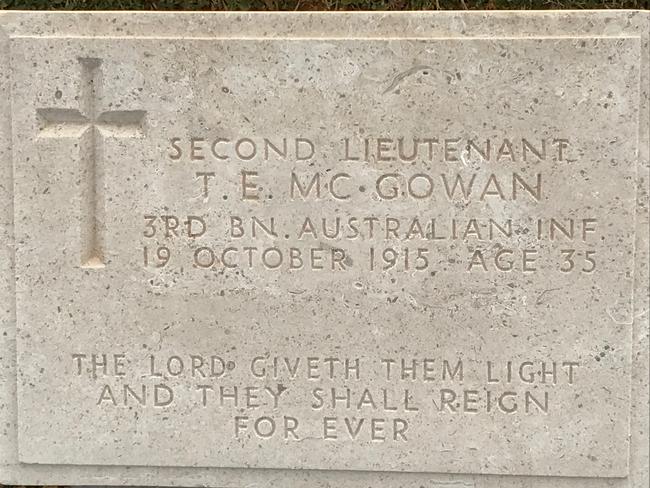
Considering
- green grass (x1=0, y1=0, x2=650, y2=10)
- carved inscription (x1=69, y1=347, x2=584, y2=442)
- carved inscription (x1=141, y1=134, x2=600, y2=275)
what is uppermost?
green grass (x1=0, y1=0, x2=650, y2=10)

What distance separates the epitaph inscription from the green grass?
3.15ft

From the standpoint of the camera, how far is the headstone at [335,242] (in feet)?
7.87

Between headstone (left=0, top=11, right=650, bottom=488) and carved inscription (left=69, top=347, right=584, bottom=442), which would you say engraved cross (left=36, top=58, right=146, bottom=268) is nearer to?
headstone (left=0, top=11, right=650, bottom=488)

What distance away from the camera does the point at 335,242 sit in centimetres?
246

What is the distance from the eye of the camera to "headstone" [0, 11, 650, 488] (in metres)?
2.40

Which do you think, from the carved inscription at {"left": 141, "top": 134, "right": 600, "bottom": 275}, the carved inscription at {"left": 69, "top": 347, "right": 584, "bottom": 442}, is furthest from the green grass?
the carved inscription at {"left": 69, "top": 347, "right": 584, "bottom": 442}

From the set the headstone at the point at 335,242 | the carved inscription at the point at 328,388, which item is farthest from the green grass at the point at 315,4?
the carved inscription at the point at 328,388

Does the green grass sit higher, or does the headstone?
the green grass

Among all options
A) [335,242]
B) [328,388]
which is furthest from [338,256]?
[328,388]

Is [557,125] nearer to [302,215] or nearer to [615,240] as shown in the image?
[615,240]

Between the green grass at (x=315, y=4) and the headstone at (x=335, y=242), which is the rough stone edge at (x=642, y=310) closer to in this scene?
the headstone at (x=335, y=242)

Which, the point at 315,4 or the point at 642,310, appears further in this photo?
the point at 315,4

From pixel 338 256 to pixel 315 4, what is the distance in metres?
1.34

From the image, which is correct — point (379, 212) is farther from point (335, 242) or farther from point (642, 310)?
point (642, 310)
